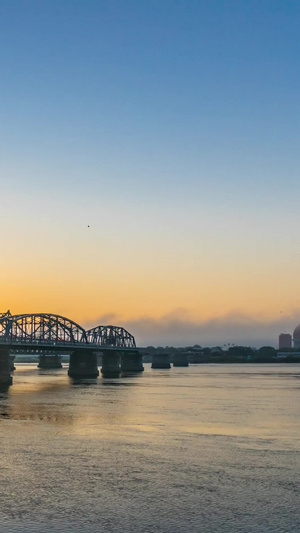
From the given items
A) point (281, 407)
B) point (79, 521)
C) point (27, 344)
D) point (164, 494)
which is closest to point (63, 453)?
point (164, 494)

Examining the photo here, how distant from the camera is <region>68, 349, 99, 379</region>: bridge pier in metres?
174

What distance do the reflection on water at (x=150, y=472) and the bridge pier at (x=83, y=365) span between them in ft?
355

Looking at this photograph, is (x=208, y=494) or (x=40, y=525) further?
(x=208, y=494)

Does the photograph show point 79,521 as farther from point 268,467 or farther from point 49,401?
point 49,401

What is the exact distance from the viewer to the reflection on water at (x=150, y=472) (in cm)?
2614

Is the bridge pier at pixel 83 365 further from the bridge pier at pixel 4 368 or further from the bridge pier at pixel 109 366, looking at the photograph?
the bridge pier at pixel 4 368

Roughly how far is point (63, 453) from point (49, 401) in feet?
142

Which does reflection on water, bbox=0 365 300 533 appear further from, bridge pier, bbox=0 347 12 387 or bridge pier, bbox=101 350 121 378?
bridge pier, bbox=101 350 121 378

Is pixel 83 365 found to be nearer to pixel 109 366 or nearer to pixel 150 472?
pixel 109 366

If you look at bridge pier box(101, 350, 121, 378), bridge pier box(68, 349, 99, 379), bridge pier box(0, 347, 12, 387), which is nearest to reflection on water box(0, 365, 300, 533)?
bridge pier box(0, 347, 12, 387)

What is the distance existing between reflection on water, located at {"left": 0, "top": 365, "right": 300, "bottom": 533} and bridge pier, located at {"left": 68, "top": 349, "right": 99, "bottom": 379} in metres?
108

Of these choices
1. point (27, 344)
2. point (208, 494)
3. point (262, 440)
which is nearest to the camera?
point (208, 494)

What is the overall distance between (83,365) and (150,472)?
144 meters

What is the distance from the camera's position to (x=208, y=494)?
3031 centimetres
